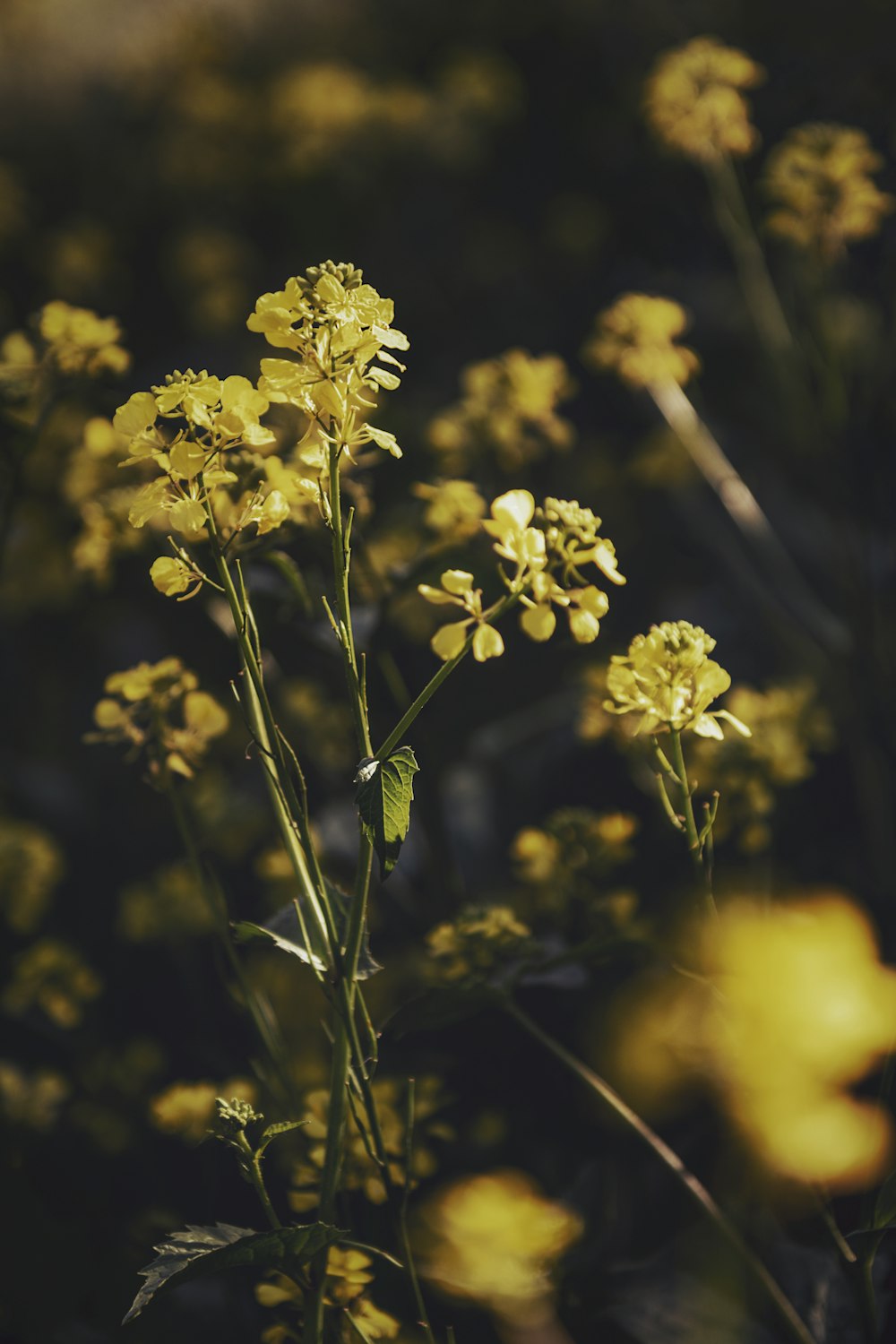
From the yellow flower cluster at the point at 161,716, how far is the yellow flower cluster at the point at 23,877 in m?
0.41

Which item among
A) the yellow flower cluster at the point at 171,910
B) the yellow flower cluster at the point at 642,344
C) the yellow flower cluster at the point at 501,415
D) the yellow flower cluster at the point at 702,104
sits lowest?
the yellow flower cluster at the point at 171,910

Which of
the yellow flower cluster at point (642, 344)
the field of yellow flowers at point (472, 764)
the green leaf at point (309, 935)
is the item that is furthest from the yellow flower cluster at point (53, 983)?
Result: the yellow flower cluster at point (642, 344)

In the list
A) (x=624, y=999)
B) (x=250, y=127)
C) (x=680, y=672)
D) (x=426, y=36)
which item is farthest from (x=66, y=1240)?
(x=426, y=36)

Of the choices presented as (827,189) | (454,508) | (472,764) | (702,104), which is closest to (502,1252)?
(454,508)

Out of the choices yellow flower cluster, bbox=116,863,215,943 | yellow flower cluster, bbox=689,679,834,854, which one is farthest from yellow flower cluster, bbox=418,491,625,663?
yellow flower cluster, bbox=116,863,215,943

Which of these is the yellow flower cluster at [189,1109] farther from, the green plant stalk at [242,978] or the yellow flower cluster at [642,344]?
the yellow flower cluster at [642,344]

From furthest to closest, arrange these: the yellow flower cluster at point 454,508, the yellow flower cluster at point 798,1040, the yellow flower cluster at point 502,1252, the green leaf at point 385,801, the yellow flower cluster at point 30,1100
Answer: the yellow flower cluster at point 30,1100 < the yellow flower cluster at point 454,508 < the yellow flower cluster at point 502,1252 < the yellow flower cluster at point 798,1040 < the green leaf at point 385,801

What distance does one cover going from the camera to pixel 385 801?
0.51 meters

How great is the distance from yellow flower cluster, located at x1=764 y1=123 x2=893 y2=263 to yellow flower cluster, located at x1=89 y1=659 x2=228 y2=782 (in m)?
0.82

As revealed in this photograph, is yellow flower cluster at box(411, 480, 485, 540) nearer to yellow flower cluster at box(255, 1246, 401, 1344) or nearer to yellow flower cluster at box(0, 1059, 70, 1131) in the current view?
yellow flower cluster at box(255, 1246, 401, 1344)

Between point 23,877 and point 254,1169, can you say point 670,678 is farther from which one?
point 23,877

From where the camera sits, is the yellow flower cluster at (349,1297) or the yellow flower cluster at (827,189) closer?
the yellow flower cluster at (349,1297)

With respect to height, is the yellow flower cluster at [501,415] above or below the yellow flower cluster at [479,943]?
above

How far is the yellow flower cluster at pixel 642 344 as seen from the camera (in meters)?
1.18
